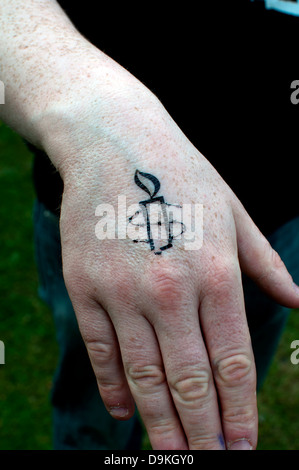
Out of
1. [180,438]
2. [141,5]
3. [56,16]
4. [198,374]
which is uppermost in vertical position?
[141,5]

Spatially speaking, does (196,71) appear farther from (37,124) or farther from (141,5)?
(37,124)

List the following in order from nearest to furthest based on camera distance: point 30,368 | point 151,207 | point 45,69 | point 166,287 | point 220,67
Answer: point 166,287 < point 151,207 < point 45,69 < point 220,67 < point 30,368

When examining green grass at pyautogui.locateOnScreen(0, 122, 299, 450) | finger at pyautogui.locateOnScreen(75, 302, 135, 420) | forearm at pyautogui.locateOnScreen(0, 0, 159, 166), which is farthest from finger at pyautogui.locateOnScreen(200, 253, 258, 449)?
green grass at pyautogui.locateOnScreen(0, 122, 299, 450)

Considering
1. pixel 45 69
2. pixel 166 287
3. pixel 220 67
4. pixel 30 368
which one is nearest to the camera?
pixel 166 287

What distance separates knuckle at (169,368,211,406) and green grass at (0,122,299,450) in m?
2.45

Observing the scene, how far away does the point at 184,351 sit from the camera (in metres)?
1.21

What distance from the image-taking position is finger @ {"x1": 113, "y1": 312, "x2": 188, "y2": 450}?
1245 millimetres

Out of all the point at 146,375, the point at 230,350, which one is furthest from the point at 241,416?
the point at 146,375

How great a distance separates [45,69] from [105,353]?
927 mm

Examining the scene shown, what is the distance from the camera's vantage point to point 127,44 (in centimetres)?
177

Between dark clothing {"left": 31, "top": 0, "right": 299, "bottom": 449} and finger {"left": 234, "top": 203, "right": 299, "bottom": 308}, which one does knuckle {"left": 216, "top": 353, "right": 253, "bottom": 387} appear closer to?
finger {"left": 234, "top": 203, "right": 299, "bottom": 308}

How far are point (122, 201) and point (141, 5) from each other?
3.03ft

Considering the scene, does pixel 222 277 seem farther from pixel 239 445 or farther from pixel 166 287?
pixel 239 445

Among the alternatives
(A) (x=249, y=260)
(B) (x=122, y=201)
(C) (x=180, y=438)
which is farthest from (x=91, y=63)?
(C) (x=180, y=438)
